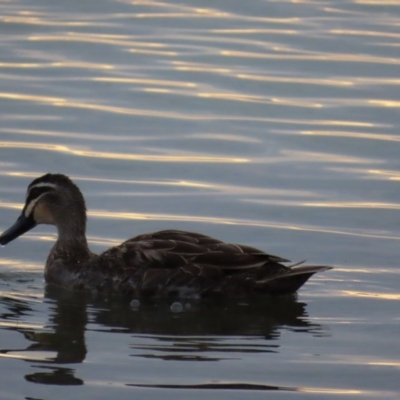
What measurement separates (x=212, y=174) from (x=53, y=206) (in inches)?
122

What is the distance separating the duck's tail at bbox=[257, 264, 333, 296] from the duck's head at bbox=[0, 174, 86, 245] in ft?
6.34

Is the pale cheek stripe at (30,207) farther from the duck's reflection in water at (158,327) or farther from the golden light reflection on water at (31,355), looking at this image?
the golden light reflection on water at (31,355)

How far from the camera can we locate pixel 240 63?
20328 mm

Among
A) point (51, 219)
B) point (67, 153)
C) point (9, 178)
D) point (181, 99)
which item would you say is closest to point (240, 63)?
point (181, 99)

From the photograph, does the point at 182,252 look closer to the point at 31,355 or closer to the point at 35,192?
the point at 35,192

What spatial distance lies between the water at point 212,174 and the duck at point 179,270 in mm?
154

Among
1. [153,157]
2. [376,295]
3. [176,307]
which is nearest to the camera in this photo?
[376,295]

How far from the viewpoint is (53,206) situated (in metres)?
12.5

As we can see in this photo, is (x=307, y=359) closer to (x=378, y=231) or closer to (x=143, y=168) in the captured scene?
(x=378, y=231)

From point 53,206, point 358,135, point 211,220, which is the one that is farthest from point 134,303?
point 358,135

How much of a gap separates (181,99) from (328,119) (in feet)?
7.00

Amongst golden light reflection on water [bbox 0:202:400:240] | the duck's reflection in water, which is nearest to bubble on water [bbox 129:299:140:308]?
the duck's reflection in water

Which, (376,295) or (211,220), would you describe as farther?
(211,220)

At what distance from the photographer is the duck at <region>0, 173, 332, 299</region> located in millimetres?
11531
